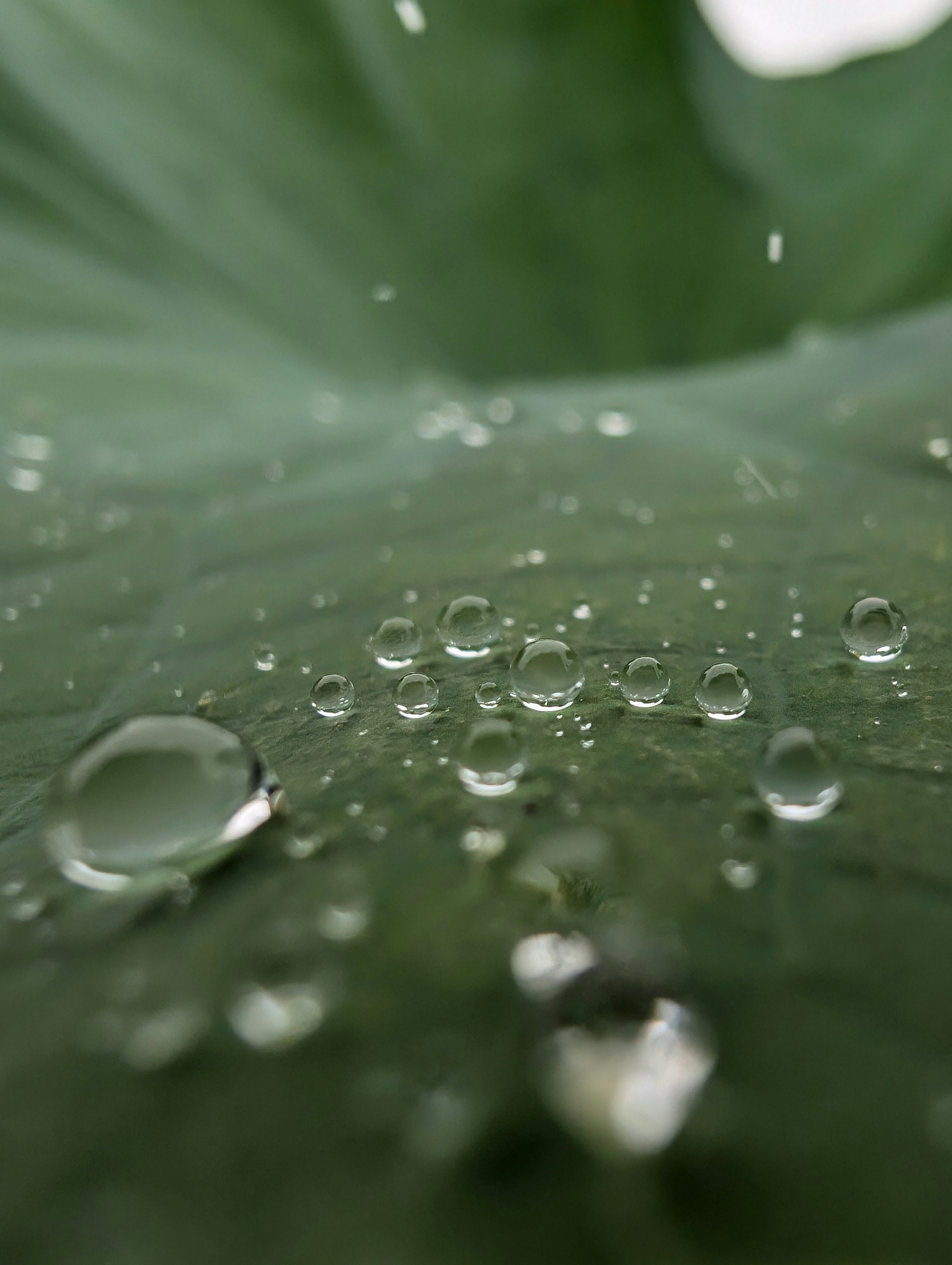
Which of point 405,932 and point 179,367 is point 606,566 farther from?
point 179,367

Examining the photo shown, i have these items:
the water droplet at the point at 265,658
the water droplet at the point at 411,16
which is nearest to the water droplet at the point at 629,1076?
the water droplet at the point at 265,658

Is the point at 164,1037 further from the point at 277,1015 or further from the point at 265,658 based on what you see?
the point at 265,658

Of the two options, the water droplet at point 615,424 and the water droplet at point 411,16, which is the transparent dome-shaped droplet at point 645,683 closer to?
the water droplet at point 615,424

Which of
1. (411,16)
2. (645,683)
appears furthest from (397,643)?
(411,16)

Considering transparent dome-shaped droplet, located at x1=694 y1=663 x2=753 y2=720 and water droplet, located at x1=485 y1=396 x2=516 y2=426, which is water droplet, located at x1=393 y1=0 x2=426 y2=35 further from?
transparent dome-shaped droplet, located at x1=694 y1=663 x2=753 y2=720

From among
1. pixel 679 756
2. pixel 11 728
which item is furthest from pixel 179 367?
pixel 679 756
